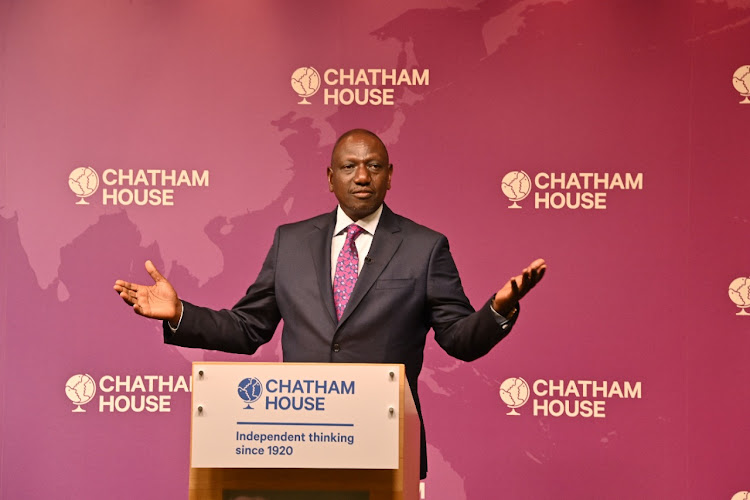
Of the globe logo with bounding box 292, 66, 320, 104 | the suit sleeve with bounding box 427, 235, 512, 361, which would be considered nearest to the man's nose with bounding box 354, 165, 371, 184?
the suit sleeve with bounding box 427, 235, 512, 361

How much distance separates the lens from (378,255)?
9.64ft

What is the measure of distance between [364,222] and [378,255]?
7.5 inches

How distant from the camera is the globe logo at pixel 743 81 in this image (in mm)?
4215

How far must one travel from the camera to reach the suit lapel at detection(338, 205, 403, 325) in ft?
9.37

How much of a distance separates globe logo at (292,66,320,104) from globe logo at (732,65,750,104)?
1.97 meters

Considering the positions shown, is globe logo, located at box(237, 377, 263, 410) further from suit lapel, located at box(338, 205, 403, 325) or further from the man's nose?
the man's nose

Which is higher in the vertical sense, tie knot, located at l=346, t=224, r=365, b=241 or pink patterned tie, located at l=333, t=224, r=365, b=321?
tie knot, located at l=346, t=224, r=365, b=241

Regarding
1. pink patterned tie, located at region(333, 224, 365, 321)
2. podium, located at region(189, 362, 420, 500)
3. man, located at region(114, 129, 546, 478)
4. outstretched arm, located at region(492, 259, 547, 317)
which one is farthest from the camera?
pink patterned tie, located at region(333, 224, 365, 321)

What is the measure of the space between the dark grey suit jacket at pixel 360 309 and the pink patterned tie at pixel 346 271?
4 cm

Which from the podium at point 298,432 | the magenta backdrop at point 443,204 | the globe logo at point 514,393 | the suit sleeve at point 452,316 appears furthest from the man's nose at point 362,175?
the globe logo at point 514,393

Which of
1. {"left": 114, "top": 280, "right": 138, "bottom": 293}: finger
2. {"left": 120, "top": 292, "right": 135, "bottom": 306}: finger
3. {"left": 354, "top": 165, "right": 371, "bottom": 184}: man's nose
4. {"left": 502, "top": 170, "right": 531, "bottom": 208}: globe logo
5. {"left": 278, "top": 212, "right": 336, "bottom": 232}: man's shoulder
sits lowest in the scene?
{"left": 120, "top": 292, "right": 135, "bottom": 306}: finger

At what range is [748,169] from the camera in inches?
165

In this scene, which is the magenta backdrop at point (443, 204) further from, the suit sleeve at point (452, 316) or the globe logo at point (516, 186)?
the suit sleeve at point (452, 316)

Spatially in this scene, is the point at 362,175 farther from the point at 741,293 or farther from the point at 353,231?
the point at 741,293
